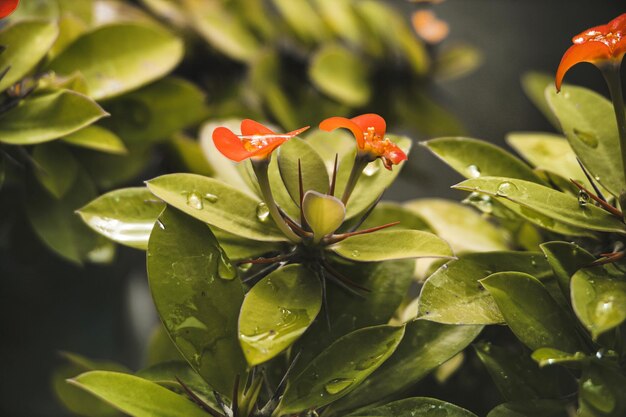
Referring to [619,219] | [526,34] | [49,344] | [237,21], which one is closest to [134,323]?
[49,344]

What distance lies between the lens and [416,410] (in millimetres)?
452

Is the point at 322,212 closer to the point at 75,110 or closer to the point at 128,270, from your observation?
the point at 75,110

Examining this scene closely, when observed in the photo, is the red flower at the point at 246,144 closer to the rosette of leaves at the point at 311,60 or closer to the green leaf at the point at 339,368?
the green leaf at the point at 339,368

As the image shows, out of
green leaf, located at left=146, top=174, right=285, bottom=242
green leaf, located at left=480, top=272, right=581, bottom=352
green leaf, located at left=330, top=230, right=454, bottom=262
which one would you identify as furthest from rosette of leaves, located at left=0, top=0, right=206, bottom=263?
green leaf, located at left=480, top=272, right=581, bottom=352

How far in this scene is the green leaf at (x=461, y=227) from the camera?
0.64 m

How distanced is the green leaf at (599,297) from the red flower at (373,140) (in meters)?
0.14

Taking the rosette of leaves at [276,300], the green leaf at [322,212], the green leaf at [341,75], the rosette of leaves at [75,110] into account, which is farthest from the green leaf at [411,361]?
the green leaf at [341,75]

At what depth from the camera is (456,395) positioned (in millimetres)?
648

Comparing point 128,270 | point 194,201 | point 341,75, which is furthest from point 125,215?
point 128,270

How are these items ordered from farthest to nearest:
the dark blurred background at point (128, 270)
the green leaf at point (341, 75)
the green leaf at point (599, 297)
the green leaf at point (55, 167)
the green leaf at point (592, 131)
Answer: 1. the dark blurred background at point (128, 270)
2. the green leaf at point (341, 75)
3. the green leaf at point (55, 167)
4. the green leaf at point (592, 131)
5. the green leaf at point (599, 297)

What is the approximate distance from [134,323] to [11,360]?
0.59 ft

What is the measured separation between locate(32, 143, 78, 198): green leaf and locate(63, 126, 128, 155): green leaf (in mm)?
18

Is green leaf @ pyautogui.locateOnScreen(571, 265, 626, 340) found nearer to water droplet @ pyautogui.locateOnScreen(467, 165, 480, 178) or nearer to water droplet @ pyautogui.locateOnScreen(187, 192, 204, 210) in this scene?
water droplet @ pyautogui.locateOnScreen(467, 165, 480, 178)

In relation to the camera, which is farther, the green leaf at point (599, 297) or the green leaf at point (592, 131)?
the green leaf at point (592, 131)
